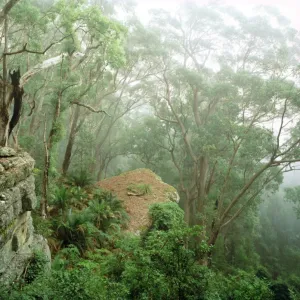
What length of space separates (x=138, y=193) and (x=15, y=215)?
830cm

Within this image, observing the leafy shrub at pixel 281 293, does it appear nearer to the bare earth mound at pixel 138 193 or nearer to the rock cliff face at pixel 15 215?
the bare earth mound at pixel 138 193

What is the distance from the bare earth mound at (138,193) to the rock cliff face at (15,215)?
4.98 m

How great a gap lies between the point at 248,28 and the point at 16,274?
2042 cm

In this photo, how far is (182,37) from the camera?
20.3 m

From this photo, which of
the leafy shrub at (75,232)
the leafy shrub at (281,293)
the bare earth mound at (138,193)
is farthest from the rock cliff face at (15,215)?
the leafy shrub at (281,293)

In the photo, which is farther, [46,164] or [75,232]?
[46,164]

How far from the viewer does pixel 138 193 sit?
506 inches

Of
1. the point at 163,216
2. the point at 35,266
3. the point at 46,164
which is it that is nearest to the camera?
the point at 35,266

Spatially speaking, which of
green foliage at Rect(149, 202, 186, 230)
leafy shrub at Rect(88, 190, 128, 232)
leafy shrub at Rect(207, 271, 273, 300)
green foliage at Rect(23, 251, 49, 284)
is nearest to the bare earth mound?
leafy shrub at Rect(88, 190, 128, 232)

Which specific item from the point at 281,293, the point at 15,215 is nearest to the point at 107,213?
the point at 15,215

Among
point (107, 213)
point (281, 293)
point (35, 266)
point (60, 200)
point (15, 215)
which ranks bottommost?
point (281, 293)

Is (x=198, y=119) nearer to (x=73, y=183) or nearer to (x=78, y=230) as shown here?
(x=73, y=183)

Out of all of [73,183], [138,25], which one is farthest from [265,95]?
[73,183]

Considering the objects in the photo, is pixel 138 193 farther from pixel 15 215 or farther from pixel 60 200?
pixel 15 215
